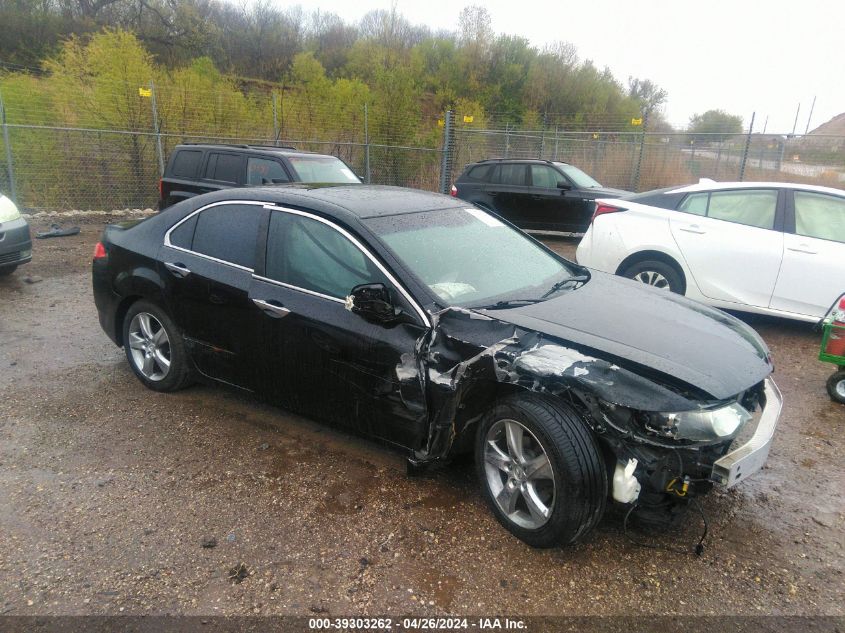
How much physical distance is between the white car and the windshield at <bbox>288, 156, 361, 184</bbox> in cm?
411

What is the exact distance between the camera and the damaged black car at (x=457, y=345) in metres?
2.56

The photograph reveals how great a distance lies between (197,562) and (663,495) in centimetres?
207

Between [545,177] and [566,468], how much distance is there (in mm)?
9937

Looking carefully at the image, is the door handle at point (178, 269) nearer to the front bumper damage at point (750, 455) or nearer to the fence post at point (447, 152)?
the front bumper damage at point (750, 455)

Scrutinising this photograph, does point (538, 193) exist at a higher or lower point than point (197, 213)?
lower

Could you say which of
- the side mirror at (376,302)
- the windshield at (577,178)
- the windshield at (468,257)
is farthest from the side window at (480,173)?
the side mirror at (376,302)

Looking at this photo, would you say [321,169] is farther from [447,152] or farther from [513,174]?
[447,152]

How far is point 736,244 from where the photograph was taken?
19.6 ft

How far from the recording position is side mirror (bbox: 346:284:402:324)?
304cm

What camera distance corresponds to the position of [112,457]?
3.57m

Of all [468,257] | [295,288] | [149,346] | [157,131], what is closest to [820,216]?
[468,257]

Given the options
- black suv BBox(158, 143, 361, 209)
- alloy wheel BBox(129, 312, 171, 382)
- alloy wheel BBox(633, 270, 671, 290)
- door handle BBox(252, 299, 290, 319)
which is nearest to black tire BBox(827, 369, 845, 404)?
alloy wheel BBox(633, 270, 671, 290)

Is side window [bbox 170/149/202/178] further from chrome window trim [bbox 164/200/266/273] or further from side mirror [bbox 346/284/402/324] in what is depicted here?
side mirror [bbox 346/284/402/324]

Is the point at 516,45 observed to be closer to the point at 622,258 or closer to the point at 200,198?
the point at 622,258
